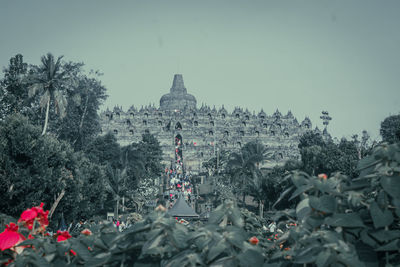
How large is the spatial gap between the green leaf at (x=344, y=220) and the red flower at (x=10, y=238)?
6.08 ft

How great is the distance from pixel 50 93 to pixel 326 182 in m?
36.5

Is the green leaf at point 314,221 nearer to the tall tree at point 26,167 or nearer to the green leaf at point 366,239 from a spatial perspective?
the green leaf at point 366,239

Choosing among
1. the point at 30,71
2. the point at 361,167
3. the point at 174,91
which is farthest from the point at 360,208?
the point at 174,91

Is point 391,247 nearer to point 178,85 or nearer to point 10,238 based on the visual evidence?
point 10,238

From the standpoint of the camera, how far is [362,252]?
2.21 m

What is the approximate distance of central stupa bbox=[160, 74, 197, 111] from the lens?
300 ft

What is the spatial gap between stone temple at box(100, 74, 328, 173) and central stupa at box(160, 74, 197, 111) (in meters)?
12.3

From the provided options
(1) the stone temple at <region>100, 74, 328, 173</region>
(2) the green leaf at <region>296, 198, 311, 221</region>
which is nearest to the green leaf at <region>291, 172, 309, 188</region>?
(2) the green leaf at <region>296, 198, 311, 221</region>

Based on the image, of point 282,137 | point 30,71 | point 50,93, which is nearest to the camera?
point 50,93

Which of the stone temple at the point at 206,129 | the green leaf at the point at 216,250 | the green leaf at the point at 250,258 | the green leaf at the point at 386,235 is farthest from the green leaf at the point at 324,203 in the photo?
the stone temple at the point at 206,129

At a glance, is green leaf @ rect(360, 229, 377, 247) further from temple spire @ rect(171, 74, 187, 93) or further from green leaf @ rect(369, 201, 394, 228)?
temple spire @ rect(171, 74, 187, 93)

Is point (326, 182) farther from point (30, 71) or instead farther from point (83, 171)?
point (30, 71)

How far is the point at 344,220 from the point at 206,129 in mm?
74959

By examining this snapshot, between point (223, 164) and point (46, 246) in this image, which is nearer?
point (46, 246)
